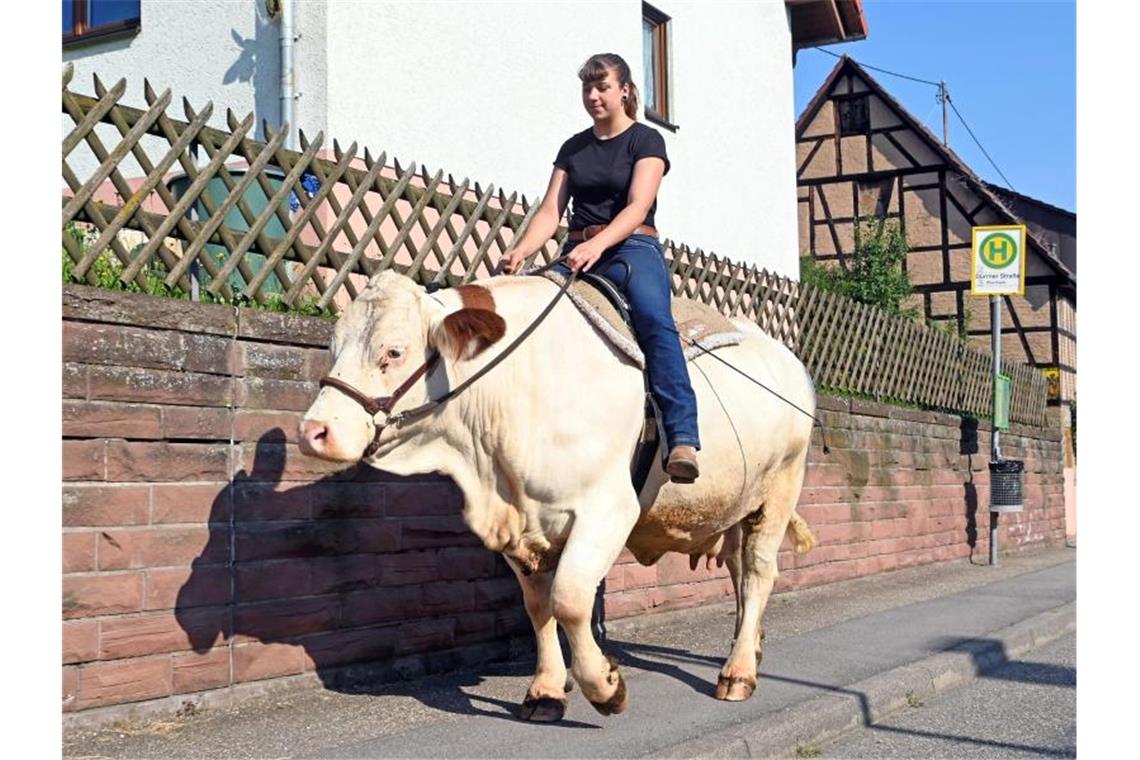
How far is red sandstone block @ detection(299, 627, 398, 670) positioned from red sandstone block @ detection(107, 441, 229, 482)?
0.96 meters

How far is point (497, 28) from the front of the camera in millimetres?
14773

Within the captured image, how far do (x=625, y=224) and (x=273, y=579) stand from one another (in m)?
2.31

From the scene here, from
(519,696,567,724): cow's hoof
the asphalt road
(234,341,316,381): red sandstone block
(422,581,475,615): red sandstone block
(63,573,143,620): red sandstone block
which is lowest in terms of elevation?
the asphalt road

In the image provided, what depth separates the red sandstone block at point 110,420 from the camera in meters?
5.77

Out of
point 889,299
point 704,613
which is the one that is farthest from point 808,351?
point 889,299

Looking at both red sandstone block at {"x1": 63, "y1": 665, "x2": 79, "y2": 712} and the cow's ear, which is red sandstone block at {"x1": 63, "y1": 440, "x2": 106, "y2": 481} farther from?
the cow's ear

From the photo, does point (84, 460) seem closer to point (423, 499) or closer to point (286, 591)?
point (286, 591)

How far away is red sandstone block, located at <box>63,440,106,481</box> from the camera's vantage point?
573 cm

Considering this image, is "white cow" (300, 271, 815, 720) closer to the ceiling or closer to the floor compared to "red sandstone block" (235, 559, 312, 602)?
closer to the ceiling

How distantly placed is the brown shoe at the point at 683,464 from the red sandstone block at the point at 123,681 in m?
2.29

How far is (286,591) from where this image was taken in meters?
6.64

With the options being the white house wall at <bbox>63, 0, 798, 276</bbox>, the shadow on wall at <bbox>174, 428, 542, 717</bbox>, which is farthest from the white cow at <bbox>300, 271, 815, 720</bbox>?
the white house wall at <bbox>63, 0, 798, 276</bbox>

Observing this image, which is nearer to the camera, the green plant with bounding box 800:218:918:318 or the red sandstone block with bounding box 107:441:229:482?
the red sandstone block with bounding box 107:441:229:482

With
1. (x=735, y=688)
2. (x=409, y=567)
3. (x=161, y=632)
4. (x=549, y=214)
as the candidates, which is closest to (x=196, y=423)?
(x=161, y=632)
